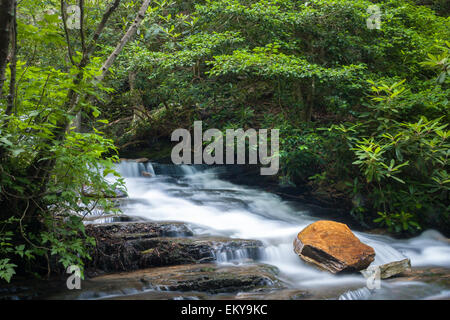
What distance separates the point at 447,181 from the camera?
5.12 metres

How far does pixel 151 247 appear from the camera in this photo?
13.2 ft

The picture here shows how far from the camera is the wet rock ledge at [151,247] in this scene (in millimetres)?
3724

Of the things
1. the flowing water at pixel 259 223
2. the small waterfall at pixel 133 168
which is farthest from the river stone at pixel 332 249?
the small waterfall at pixel 133 168

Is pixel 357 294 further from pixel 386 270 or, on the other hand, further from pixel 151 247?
pixel 151 247

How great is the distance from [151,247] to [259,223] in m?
2.32

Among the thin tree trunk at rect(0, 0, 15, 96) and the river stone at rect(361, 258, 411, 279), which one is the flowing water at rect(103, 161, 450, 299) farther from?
the thin tree trunk at rect(0, 0, 15, 96)

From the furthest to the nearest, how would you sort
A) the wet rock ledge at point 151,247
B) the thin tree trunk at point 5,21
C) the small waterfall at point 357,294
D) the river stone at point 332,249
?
the river stone at point 332,249, the wet rock ledge at point 151,247, the small waterfall at point 357,294, the thin tree trunk at point 5,21

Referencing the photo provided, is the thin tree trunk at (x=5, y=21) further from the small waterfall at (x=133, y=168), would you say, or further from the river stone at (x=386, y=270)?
the small waterfall at (x=133, y=168)

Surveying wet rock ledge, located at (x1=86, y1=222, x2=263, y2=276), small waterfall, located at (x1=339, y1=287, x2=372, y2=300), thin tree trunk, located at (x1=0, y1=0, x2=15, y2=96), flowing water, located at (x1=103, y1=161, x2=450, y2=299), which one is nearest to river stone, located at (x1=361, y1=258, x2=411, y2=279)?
flowing water, located at (x1=103, y1=161, x2=450, y2=299)

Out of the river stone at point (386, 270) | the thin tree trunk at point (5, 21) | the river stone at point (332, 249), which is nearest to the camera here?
the thin tree trunk at point (5, 21)

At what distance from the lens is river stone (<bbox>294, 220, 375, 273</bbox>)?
4031 millimetres

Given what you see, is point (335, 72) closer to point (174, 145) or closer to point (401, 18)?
point (401, 18)

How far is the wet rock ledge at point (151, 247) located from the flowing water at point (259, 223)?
152mm

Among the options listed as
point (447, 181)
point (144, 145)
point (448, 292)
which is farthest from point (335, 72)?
point (144, 145)
